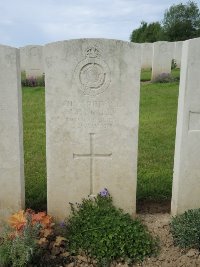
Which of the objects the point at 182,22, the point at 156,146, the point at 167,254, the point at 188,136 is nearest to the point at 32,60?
the point at 156,146

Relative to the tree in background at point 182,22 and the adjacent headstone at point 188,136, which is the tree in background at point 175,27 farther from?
the adjacent headstone at point 188,136

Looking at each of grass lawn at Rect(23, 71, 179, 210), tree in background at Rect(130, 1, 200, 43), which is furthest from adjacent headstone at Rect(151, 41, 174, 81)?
tree in background at Rect(130, 1, 200, 43)

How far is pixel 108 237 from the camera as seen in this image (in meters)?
3.61

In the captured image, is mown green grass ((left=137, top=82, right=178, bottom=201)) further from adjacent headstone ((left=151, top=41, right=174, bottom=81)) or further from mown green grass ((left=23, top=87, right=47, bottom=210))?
adjacent headstone ((left=151, top=41, right=174, bottom=81))

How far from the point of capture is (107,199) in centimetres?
423

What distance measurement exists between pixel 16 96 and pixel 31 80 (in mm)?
11723

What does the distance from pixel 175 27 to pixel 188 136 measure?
39084 mm

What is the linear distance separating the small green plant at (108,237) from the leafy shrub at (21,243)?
0.42 meters

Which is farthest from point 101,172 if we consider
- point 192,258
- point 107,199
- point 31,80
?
point 31,80

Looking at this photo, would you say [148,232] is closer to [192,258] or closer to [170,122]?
[192,258]

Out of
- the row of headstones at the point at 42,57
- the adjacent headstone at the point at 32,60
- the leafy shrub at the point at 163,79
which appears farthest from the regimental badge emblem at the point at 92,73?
the adjacent headstone at the point at 32,60

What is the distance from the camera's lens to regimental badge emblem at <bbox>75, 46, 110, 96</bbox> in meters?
3.86

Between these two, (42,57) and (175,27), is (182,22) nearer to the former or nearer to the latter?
(175,27)

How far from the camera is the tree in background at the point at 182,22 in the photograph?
1576 inches
